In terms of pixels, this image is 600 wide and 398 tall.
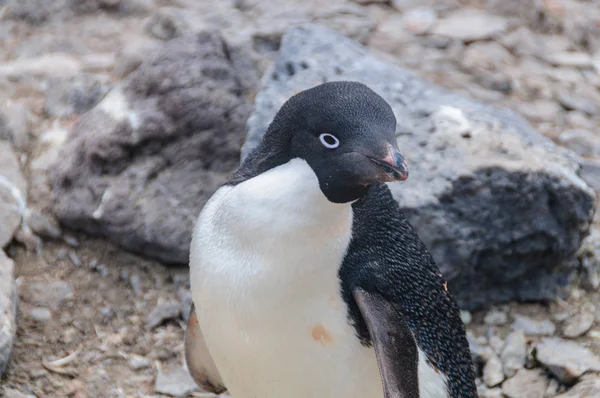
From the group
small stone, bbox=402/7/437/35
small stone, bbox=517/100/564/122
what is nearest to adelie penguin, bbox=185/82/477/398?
small stone, bbox=517/100/564/122

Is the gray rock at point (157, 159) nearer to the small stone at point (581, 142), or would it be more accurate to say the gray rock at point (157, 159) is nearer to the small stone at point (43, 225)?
the small stone at point (43, 225)

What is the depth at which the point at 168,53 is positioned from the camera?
353 cm

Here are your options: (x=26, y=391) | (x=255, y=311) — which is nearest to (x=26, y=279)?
(x=26, y=391)

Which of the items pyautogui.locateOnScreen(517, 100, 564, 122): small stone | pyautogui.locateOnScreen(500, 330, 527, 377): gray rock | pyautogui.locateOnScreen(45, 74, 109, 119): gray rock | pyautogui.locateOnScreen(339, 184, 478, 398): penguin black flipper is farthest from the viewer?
pyautogui.locateOnScreen(517, 100, 564, 122): small stone

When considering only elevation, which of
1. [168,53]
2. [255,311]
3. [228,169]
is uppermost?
[255,311]

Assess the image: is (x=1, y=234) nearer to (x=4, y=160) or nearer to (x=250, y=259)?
(x=4, y=160)

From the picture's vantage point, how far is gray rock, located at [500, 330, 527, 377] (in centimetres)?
307

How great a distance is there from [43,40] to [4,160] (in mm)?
1170

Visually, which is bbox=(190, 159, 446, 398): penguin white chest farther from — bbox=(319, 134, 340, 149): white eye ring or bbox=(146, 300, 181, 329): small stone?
bbox=(146, 300, 181, 329): small stone

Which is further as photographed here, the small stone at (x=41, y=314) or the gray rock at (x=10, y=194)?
the gray rock at (x=10, y=194)

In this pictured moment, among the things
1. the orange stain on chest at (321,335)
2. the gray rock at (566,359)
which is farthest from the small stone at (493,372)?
the orange stain on chest at (321,335)

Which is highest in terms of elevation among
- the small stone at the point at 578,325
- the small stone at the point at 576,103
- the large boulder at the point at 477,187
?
the large boulder at the point at 477,187

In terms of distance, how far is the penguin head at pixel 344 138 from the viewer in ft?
6.48

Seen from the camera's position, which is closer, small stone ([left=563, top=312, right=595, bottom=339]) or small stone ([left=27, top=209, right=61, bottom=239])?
small stone ([left=563, top=312, right=595, bottom=339])
